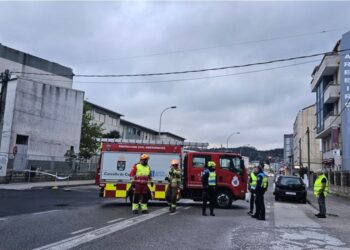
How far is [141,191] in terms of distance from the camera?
41.6 ft

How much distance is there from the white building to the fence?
0.12m

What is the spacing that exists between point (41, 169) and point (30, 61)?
18.5 metres

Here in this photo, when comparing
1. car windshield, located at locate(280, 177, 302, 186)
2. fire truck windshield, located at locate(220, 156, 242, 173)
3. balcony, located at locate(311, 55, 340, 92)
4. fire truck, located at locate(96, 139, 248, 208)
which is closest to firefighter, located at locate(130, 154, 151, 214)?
fire truck, located at locate(96, 139, 248, 208)

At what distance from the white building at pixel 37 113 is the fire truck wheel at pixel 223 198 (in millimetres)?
19767

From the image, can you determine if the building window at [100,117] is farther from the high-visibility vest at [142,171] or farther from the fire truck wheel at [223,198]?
the high-visibility vest at [142,171]

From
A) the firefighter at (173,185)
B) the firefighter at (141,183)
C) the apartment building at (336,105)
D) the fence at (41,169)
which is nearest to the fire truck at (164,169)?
the firefighter at (173,185)

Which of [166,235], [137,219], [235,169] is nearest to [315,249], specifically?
[166,235]

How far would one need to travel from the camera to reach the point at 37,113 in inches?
1613

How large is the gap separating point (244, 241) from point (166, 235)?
165cm

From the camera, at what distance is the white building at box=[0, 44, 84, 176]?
37.5m

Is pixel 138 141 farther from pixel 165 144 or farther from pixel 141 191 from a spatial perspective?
pixel 141 191

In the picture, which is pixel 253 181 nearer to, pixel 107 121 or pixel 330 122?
pixel 330 122

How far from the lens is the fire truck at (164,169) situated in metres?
15.9

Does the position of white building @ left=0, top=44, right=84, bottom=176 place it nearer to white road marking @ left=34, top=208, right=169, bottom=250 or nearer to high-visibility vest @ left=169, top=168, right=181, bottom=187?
high-visibility vest @ left=169, top=168, right=181, bottom=187
